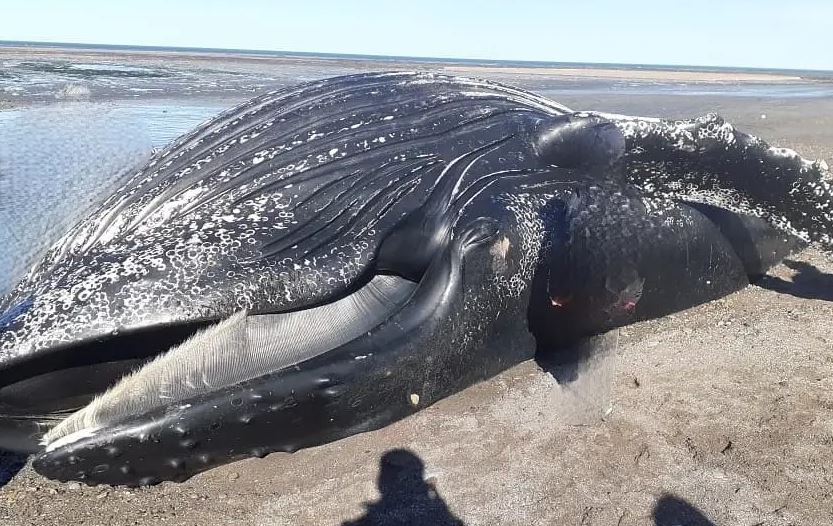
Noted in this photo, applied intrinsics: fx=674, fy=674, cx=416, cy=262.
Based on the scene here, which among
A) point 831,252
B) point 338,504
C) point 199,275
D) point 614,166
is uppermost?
point 614,166

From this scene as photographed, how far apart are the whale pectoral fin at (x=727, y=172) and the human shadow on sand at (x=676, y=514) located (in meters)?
2.33

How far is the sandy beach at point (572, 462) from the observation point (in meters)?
3.49

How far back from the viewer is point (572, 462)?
3.88 metres

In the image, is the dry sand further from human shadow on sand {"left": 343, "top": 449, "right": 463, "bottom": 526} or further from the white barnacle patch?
human shadow on sand {"left": 343, "top": 449, "right": 463, "bottom": 526}

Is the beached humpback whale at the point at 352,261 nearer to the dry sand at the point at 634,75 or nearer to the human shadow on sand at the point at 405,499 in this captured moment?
the human shadow on sand at the point at 405,499

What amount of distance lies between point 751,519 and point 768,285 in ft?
12.7

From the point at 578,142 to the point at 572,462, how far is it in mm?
2194

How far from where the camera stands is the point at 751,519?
3.33 m

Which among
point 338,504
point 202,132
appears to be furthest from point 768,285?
point 202,132

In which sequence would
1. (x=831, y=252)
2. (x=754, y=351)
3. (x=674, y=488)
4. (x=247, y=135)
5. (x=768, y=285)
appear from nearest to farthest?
1. (x=674, y=488)
2. (x=247, y=135)
3. (x=754, y=351)
4. (x=831, y=252)
5. (x=768, y=285)

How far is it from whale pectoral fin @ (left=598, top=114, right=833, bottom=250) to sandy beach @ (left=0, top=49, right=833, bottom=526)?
1052mm

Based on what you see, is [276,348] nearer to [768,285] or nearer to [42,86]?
[768,285]

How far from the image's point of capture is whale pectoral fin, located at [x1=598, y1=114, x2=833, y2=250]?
4.89m

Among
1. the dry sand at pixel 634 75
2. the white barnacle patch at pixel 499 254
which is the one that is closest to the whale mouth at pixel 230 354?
the white barnacle patch at pixel 499 254
